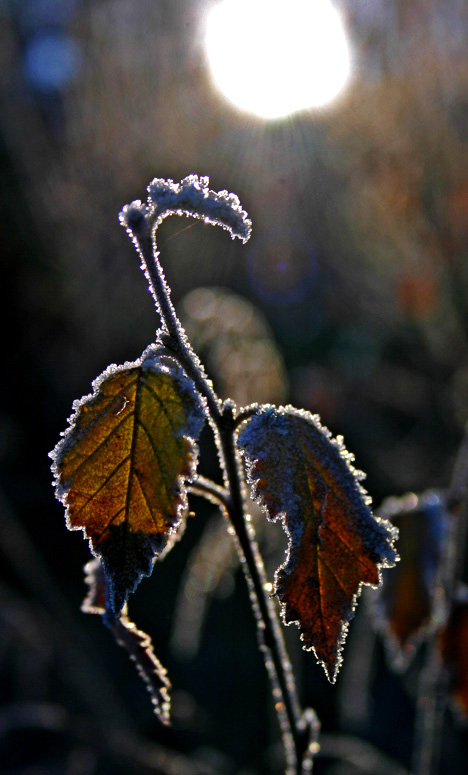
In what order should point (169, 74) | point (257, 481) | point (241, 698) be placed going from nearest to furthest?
point (257, 481) → point (241, 698) → point (169, 74)

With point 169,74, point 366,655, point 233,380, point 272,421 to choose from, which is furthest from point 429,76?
point 272,421

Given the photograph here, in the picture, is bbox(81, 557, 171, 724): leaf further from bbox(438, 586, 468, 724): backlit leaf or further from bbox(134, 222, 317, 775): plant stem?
bbox(438, 586, 468, 724): backlit leaf

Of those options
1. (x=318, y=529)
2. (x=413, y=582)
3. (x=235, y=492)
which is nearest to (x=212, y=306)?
(x=413, y=582)

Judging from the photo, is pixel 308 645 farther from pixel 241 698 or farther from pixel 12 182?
pixel 12 182

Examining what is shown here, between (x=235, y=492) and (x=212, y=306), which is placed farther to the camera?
(x=212, y=306)

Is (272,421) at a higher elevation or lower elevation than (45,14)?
lower

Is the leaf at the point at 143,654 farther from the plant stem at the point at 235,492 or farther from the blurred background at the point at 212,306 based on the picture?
the blurred background at the point at 212,306

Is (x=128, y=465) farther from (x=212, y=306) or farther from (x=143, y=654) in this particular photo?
(x=212, y=306)
